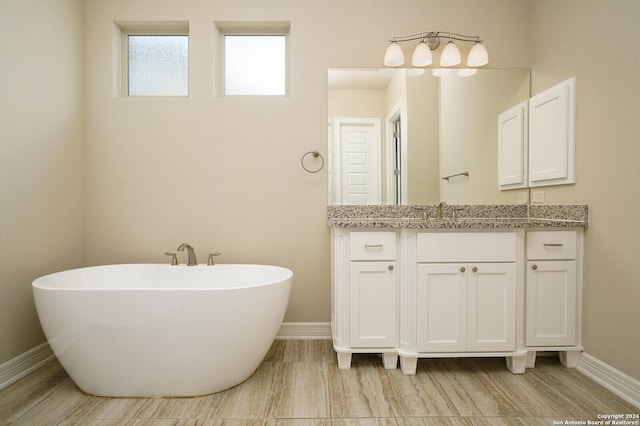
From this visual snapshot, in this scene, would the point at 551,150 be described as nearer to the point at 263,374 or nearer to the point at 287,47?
the point at 287,47

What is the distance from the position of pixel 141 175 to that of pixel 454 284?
2211mm

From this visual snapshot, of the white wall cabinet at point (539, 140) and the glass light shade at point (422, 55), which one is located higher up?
the glass light shade at point (422, 55)

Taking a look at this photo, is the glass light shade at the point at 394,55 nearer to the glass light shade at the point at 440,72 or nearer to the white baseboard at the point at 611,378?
the glass light shade at the point at 440,72

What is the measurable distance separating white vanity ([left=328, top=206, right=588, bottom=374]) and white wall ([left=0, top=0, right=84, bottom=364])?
180cm

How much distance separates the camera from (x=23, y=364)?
1.86 metres

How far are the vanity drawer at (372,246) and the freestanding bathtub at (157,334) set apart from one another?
476 millimetres

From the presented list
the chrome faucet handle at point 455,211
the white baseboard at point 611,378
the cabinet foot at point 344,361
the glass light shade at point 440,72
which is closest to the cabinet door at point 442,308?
the cabinet foot at point 344,361

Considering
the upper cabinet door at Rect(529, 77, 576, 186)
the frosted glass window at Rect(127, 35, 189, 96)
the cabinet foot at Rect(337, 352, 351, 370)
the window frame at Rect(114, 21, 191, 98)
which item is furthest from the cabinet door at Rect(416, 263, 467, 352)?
the frosted glass window at Rect(127, 35, 189, 96)

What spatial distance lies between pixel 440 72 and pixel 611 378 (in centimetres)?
207

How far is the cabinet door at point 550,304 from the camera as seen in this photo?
187 cm

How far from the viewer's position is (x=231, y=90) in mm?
2508

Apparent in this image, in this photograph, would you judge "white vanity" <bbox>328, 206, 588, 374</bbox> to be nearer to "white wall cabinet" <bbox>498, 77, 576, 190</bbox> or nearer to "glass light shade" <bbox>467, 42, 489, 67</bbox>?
"white wall cabinet" <bbox>498, 77, 576, 190</bbox>

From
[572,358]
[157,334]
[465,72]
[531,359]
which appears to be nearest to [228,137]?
[157,334]

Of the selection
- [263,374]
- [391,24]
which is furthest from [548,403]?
[391,24]
